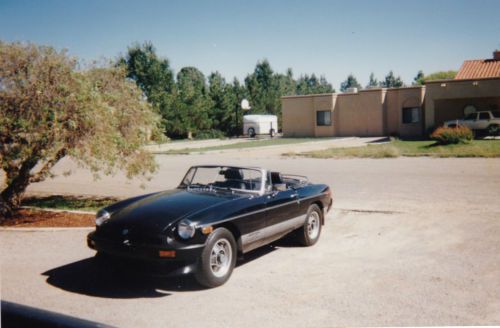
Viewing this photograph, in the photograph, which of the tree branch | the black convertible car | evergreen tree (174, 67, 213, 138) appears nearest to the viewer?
the black convertible car

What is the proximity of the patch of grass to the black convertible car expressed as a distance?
4.72 meters

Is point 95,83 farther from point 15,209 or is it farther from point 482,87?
point 482,87

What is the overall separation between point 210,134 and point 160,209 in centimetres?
4150

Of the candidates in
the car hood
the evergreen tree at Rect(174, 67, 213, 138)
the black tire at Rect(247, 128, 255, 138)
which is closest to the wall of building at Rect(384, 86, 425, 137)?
the black tire at Rect(247, 128, 255, 138)

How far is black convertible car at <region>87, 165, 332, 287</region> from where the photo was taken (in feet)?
15.3

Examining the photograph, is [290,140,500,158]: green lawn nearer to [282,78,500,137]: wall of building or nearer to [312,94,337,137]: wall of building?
[282,78,500,137]: wall of building

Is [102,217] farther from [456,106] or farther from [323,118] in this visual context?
[323,118]

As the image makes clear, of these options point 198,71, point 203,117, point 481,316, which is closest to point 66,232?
point 481,316

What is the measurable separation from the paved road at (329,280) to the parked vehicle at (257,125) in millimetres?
36571

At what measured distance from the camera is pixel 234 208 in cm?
526

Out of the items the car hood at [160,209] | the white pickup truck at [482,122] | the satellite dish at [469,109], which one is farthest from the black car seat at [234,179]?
the satellite dish at [469,109]

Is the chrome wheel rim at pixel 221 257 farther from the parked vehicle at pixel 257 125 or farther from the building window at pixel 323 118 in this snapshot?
the parked vehicle at pixel 257 125

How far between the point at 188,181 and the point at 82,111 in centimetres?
282

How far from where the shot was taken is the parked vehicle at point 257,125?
4559 cm
